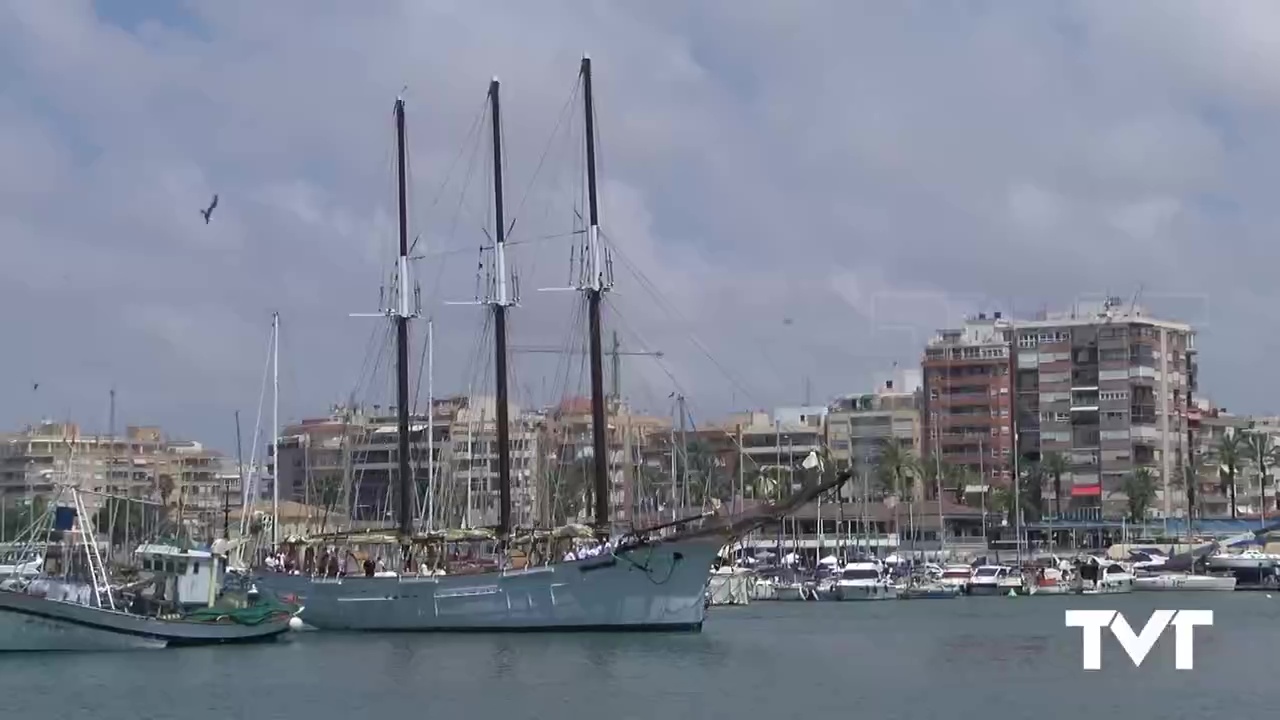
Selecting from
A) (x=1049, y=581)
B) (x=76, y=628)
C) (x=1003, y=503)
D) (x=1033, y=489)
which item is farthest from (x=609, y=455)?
(x=76, y=628)

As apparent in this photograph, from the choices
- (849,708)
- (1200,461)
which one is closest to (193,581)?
(849,708)

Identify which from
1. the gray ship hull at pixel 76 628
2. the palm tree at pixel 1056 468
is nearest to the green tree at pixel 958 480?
the palm tree at pixel 1056 468

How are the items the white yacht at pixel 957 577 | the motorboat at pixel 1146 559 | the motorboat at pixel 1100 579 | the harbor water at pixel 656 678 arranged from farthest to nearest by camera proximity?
the motorboat at pixel 1146 559 < the motorboat at pixel 1100 579 < the white yacht at pixel 957 577 < the harbor water at pixel 656 678

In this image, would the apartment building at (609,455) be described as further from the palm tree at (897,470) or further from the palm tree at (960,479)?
the palm tree at (960,479)

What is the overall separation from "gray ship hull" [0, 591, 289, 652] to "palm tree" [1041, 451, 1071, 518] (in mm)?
119288

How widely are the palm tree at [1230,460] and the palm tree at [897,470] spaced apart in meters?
29.8

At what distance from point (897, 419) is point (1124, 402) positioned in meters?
21.7

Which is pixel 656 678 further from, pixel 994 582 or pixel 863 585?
pixel 994 582

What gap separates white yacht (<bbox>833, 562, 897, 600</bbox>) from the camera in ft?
423

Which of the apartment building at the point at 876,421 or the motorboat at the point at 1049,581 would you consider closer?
the motorboat at the point at 1049,581

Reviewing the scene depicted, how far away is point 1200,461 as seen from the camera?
194500 mm

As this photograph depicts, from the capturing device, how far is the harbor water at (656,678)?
54.2 metres
